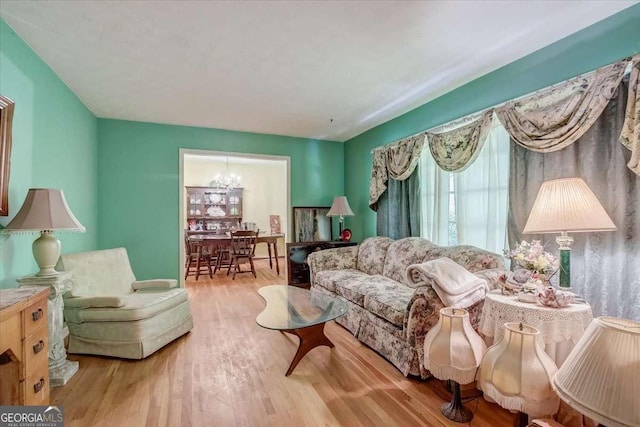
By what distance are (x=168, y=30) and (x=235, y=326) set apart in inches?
108

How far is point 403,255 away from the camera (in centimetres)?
323

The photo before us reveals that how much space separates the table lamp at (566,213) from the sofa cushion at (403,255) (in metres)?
1.27

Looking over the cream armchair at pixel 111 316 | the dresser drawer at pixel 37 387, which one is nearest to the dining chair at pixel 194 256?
the cream armchair at pixel 111 316

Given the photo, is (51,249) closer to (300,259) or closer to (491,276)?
(300,259)

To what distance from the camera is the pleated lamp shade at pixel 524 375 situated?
129cm

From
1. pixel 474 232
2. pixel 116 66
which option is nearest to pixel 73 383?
pixel 116 66

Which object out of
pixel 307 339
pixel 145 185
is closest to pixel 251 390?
pixel 307 339

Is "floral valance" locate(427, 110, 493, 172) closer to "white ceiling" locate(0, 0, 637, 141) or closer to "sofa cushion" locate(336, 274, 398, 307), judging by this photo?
"white ceiling" locate(0, 0, 637, 141)

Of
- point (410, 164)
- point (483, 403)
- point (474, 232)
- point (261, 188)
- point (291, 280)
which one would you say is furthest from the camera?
point (261, 188)

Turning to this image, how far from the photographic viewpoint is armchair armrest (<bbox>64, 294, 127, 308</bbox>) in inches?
95.3

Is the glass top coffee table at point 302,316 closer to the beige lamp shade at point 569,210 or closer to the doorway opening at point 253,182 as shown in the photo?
the beige lamp shade at point 569,210

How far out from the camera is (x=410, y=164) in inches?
142

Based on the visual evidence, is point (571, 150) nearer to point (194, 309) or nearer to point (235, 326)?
point (235, 326)

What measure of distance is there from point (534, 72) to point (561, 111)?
0.54 metres
